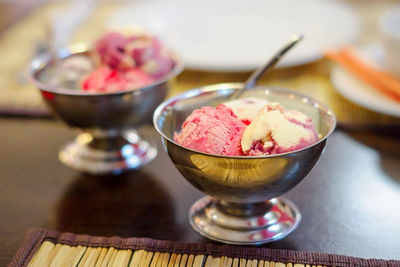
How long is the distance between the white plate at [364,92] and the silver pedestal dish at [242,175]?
0.22 m

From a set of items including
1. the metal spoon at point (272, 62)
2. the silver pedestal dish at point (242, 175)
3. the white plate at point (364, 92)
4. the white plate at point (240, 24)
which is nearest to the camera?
the silver pedestal dish at point (242, 175)

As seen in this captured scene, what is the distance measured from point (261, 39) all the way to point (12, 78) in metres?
0.54

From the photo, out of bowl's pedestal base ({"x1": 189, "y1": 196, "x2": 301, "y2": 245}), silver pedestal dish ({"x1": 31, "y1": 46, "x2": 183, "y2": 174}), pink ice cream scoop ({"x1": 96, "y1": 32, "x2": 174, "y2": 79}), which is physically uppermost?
pink ice cream scoop ({"x1": 96, "y1": 32, "x2": 174, "y2": 79})

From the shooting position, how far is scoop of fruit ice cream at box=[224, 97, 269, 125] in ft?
1.99

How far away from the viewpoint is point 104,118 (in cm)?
74

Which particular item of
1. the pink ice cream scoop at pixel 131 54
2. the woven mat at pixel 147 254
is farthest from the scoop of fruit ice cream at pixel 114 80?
the woven mat at pixel 147 254

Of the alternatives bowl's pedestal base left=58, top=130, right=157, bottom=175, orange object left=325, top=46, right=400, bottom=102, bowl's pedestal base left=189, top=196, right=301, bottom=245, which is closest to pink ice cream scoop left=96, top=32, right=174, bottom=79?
bowl's pedestal base left=58, top=130, right=157, bottom=175

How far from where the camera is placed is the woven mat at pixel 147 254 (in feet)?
1.78

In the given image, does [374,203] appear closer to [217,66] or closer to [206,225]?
[206,225]

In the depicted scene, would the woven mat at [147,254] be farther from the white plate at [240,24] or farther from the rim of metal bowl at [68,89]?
the white plate at [240,24]

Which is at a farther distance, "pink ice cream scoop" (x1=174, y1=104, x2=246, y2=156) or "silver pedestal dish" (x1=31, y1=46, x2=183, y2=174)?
"silver pedestal dish" (x1=31, y1=46, x2=183, y2=174)

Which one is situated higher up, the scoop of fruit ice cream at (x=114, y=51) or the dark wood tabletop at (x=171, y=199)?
the scoop of fruit ice cream at (x=114, y=51)

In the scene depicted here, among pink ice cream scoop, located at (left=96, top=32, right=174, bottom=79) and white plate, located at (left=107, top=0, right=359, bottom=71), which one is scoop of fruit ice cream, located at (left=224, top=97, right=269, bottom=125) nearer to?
pink ice cream scoop, located at (left=96, top=32, right=174, bottom=79)

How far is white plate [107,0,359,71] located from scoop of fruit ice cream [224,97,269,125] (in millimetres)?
356
